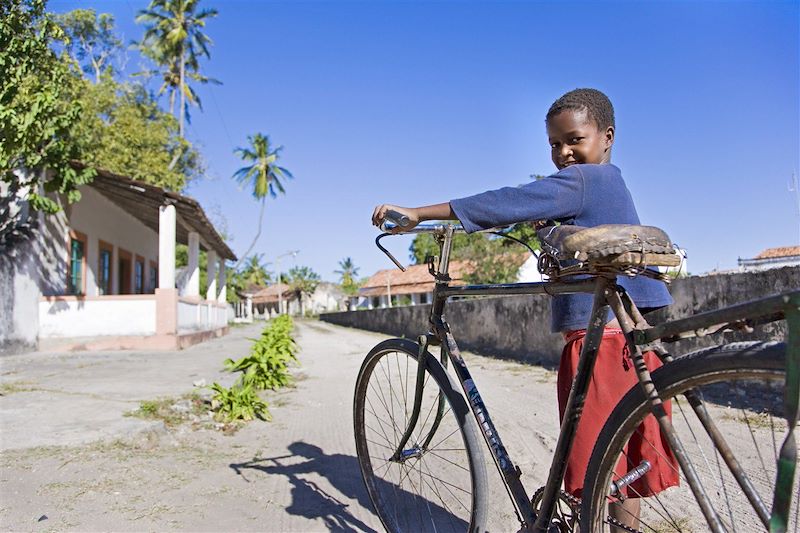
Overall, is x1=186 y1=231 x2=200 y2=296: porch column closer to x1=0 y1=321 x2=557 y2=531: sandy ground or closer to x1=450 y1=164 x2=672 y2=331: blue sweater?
x1=0 y1=321 x2=557 y2=531: sandy ground

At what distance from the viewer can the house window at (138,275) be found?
61.4 feet

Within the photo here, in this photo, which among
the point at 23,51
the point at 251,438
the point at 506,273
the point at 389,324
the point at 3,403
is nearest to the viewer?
the point at 251,438

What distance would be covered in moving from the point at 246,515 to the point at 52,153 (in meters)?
8.16

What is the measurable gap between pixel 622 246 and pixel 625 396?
1.14ft

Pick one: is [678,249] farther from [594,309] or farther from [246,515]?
[246,515]

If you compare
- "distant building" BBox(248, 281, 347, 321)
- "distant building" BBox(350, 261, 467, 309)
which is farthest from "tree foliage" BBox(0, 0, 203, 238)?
"distant building" BBox(248, 281, 347, 321)

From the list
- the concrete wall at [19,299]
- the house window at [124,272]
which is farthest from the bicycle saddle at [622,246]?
the house window at [124,272]

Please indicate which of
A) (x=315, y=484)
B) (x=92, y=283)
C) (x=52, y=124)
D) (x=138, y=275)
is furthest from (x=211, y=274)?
(x=315, y=484)

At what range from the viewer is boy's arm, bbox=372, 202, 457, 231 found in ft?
6.02

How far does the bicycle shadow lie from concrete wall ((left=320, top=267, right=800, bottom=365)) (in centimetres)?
210

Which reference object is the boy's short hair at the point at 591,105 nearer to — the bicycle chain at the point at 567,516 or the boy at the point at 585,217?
the boy at the point at 585,217

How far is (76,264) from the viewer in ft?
43.6

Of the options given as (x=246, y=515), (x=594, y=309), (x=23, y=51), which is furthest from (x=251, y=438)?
(x=23, y=51)

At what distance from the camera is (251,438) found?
4516 mm
